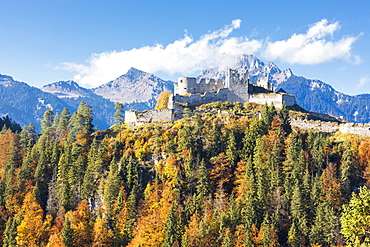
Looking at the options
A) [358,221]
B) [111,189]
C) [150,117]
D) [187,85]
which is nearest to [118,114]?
[150,117]

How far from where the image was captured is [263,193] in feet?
255

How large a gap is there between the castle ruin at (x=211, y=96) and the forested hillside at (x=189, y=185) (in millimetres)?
7270

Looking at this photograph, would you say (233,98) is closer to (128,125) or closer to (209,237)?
(128,125)

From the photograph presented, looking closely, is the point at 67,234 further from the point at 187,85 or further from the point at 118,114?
the point at 187,85

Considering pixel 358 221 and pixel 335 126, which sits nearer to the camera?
pixel 358 221

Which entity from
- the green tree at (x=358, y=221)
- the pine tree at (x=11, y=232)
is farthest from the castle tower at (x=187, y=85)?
the green tree at (x=358, y=221)

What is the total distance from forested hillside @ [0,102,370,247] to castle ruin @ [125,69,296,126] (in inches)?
286

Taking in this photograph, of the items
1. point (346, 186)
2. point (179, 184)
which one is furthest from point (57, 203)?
point (346, 186)

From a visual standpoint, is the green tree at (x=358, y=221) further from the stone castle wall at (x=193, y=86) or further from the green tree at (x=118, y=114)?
the stone castle wall at (x=193, y=86)

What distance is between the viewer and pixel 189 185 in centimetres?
8531

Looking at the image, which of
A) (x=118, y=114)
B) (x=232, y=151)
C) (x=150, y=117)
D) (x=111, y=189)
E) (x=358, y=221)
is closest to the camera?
(x=358, y=221)

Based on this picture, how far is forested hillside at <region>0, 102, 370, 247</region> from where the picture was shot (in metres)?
72.9

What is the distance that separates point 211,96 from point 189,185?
45.7 m

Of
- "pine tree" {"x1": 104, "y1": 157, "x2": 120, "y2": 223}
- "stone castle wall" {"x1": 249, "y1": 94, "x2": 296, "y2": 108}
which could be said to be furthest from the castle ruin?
"pine tree" {"x1": 104, "y1": 157, "x2": 120, "y2": 223}
